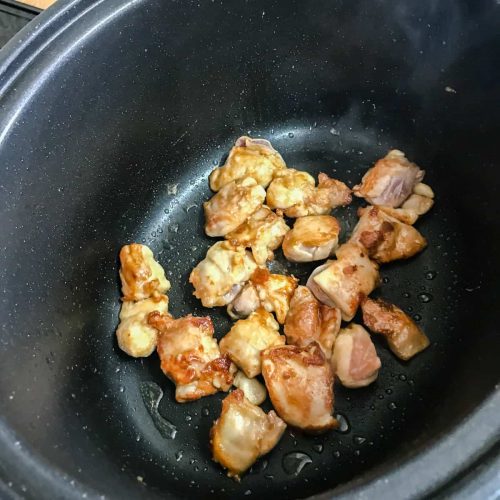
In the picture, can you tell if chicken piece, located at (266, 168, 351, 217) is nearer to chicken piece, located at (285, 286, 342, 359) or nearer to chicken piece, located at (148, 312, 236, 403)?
chicken piece, located at (285, 286, 342, 359)

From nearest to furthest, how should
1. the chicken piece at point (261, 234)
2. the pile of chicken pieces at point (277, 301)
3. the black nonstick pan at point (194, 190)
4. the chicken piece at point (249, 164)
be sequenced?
the black nonstick pan at point (194, 190) < the pile of chicken pieces at point (277, 301) < the chicken piece at point (261, 234) < the chicken piece at point (249, 164)

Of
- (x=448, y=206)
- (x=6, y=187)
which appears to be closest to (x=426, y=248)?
Result: (x=448, y=206)

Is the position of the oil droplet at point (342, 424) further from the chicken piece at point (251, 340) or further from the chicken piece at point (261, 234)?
the chicken piece at point (261, 234)

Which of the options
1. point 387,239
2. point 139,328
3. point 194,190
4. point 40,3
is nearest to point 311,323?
point 387,239

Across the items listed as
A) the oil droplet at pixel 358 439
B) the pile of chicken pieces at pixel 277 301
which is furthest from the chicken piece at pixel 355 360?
the oil droplet at pixel 358 439

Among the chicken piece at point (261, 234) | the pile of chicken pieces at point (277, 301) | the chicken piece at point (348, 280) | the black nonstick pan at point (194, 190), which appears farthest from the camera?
the chicken piece at point (261, 234)

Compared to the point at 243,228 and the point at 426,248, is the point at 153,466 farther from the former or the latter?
the point at 426,248

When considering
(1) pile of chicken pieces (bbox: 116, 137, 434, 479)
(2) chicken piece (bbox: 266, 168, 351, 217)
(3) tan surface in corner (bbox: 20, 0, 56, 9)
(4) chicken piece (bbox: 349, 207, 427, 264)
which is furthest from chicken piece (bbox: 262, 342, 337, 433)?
(3) tan surface in corner (bbox: 20, 0, 56, 9)
